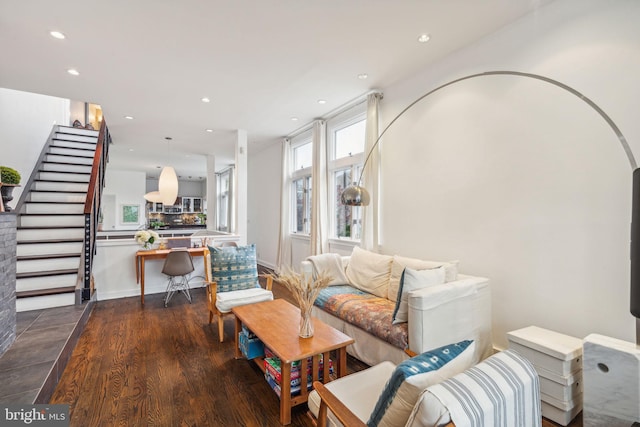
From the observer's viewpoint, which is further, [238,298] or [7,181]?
[7,181]

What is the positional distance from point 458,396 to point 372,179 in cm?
335

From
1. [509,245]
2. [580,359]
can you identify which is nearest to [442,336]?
[580,359]

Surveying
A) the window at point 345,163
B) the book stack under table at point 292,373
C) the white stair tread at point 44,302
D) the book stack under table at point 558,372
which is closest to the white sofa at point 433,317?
the book stack under table at point 558,372

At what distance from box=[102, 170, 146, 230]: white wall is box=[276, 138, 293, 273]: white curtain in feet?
27.2

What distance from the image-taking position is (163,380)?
8.16 ft

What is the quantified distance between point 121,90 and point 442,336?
493 cm

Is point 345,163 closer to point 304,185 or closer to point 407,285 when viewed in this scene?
Result: point 304,185

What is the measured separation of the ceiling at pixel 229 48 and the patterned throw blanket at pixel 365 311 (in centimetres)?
267

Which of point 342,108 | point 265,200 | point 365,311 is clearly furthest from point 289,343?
point 265,200

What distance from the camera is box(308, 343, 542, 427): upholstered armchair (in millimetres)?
909

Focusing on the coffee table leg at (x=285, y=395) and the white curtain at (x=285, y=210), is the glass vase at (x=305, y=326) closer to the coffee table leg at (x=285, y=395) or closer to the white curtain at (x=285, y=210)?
the coffee table leg at (x=285, y=395)

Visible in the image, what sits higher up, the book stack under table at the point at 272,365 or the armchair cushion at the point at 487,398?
the armchair cushion at the point at 487,398

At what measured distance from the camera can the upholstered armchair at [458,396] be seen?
2.98 feet

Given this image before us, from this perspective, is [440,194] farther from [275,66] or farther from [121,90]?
[121,90]
